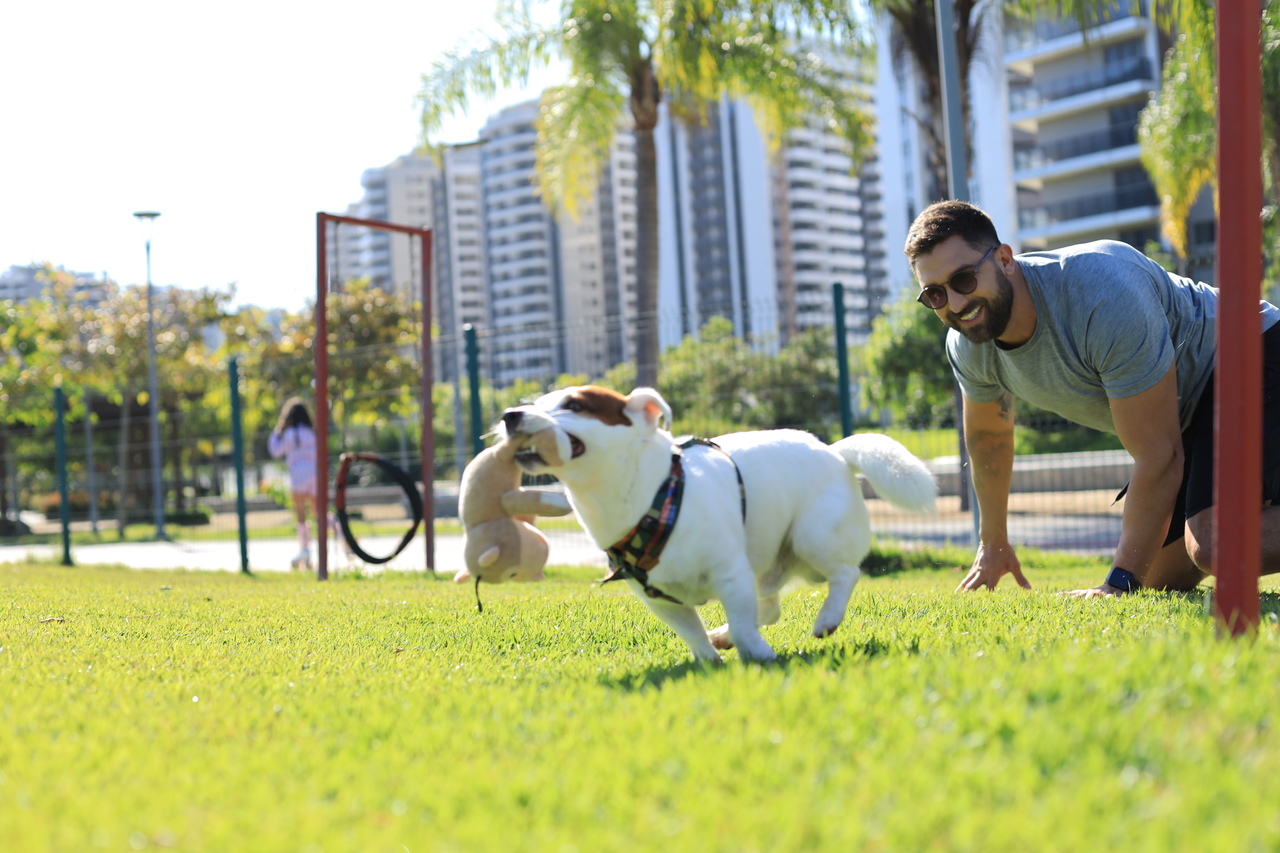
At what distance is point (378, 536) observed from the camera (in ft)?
57.4

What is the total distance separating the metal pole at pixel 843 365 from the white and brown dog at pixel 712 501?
5.79 metres

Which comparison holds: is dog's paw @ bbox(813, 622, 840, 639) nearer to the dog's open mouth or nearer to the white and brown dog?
the white and brown dog

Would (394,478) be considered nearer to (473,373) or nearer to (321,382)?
(321,382)

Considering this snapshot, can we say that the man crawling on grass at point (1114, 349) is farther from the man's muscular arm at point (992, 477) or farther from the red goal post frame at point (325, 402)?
the red goal post frame at point (325, 402)

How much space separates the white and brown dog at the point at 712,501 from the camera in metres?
3.38

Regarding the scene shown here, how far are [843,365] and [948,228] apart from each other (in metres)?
5.73

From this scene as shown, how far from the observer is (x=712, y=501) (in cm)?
351

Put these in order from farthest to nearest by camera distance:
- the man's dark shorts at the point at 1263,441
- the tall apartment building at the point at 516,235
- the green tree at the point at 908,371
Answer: the tall apartment building at the point at 516,235 → the green tree at the point at 908,371 → the man's dark shorts at the point at 1263,441

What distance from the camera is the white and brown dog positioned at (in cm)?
338

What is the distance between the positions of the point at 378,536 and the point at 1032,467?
32.0ft

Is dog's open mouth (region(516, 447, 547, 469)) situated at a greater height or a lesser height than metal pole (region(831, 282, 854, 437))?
lesser

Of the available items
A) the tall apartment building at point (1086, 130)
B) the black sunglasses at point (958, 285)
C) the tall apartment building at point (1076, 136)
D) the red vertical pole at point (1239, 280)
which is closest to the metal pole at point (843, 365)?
the black sunglasses at point (958, 285)

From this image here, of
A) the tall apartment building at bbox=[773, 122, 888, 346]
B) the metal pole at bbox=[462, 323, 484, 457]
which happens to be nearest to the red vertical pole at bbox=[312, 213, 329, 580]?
the metal pole at bbox=[462, 323, 484, 457]

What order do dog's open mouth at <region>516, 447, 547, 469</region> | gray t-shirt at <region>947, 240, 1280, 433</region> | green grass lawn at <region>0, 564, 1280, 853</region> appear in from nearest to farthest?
green grass lawn at <region>0, 564, 1280, 853</region> < dog's open mouth at <region>516, 447, 547, 469</region> < gray t-shirt at <region>947, 240, 1280, 433</region>
